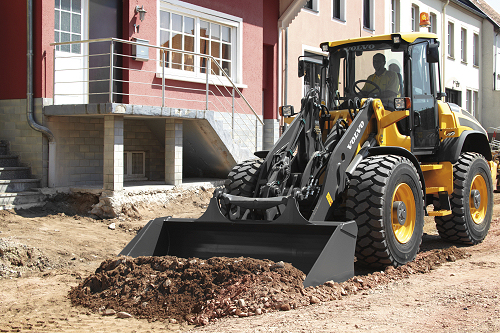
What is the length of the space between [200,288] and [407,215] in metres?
2.74

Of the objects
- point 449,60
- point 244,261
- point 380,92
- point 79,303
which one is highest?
point 449,60

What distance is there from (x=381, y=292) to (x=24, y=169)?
7.62 m

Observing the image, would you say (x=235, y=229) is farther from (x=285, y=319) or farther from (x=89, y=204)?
(x=89, y=204)

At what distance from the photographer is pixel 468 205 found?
7727 mm

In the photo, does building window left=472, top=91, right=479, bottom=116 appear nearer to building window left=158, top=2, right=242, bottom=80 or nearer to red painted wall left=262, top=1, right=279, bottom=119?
red painted wall left=262, top=1, right=279, bottom=119

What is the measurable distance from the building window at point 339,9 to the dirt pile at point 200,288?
1516 cm

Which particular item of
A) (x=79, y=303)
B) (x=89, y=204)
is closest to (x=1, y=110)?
(x=89, y=204)

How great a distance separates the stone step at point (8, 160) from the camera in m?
10.3

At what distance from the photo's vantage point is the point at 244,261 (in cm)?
512

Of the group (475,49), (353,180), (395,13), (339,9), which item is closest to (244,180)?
(353,180)

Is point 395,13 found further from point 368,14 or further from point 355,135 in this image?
point 355,135

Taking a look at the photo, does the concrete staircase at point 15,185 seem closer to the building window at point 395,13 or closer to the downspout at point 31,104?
the downspout at point 31,104

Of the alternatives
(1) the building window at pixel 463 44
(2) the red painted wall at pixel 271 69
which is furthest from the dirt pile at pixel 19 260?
(1) the building window at pixel 463 44

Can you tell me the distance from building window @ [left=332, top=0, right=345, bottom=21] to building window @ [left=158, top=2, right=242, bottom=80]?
19.5 feet
